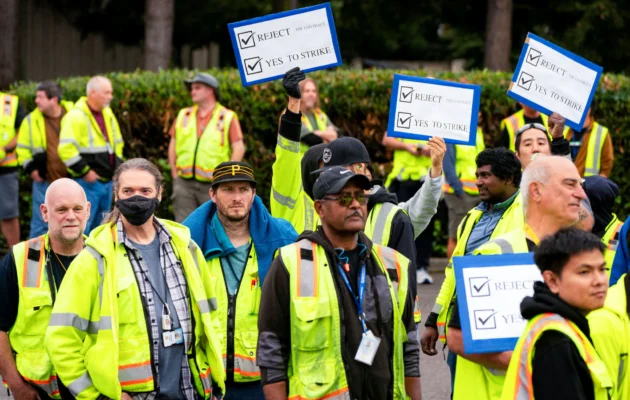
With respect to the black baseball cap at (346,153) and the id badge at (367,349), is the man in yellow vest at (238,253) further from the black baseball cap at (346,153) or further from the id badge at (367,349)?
the id badge at (367,349)

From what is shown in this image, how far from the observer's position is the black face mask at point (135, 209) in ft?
17.6

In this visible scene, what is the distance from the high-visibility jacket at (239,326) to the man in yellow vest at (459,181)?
6410mm

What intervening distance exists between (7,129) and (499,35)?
10.5 meters

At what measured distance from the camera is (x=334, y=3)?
2264cm

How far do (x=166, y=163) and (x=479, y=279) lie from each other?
9.16 meters

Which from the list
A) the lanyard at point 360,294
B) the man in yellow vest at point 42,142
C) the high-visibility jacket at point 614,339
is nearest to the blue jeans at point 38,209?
the man in yellow vest at point 42,142

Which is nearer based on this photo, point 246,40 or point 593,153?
point 246,40

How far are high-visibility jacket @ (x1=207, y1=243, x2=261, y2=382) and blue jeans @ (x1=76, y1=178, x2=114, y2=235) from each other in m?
6.42

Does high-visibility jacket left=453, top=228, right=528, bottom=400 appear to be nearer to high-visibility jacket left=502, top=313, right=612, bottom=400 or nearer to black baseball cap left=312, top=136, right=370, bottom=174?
high-visibility jacket left=502, top=313, right=612, bottom=400

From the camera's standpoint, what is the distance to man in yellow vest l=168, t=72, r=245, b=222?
12156 mm

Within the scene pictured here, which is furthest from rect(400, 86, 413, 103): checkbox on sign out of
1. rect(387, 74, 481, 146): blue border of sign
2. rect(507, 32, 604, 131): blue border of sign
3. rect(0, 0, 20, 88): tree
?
rect(0, 0, 20, 88): tree

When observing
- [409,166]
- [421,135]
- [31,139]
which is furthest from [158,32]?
[421,135]

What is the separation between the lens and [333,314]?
15.4ft

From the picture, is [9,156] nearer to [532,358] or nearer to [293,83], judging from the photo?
Result: [293,83]
